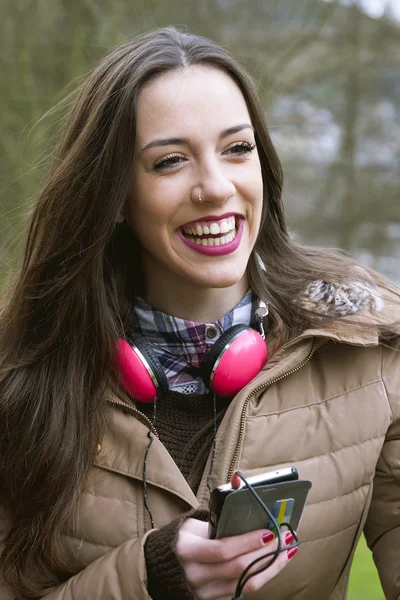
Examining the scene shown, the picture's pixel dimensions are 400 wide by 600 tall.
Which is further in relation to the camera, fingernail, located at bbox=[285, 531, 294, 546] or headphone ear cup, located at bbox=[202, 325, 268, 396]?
headphone ear cup, located at bbox=[202, 325, 268, 396]

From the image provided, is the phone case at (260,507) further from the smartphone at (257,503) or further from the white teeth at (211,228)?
the white teeth at (211,228)

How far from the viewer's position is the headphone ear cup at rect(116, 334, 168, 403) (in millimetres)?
2672

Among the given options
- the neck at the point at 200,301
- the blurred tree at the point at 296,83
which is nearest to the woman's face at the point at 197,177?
the neck at the point at 200,301

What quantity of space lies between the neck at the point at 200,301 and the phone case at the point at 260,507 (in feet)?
2.93

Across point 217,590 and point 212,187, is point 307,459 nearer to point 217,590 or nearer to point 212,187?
point 217,590

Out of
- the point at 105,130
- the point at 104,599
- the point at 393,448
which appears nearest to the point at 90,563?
the point at 104,599

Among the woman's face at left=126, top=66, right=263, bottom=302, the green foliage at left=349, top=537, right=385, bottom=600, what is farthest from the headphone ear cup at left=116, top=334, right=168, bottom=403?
the green foliage at left=349, top=537, right=385, bottom=600

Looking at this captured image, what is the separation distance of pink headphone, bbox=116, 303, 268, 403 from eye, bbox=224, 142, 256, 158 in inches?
19.5

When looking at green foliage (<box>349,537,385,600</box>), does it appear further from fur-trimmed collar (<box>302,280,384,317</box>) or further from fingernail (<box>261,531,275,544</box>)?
fingernail (<box>261,531,275,544</box>)

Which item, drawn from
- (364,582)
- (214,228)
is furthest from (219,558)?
(364,582)

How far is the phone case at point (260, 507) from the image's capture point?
6.48ft

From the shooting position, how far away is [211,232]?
8.63 ft

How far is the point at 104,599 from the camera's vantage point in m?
2.39

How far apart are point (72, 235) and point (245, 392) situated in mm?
707
